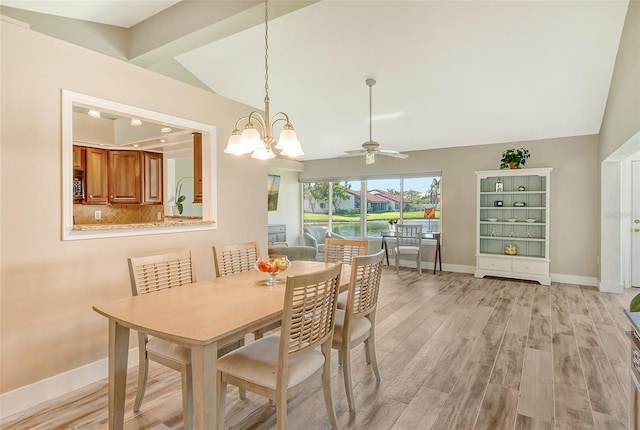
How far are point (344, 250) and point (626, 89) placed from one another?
3103 mm

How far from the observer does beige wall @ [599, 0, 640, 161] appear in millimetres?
2844

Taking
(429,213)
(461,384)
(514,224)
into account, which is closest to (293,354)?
(461,384)

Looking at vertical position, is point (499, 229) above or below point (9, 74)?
below

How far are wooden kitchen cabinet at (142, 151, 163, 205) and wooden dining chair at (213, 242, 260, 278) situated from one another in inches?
126

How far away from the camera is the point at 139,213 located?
5.52m

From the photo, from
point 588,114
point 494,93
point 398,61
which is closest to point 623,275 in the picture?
point 588,114

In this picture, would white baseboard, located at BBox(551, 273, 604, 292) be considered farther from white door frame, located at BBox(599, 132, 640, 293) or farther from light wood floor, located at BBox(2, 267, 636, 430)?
light wood floor, located at BBox(2, 267, 636, 430)

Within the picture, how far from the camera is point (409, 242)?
6.88m

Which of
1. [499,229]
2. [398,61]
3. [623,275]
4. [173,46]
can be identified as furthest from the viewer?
[499,229]

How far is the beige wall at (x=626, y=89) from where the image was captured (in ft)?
9.33

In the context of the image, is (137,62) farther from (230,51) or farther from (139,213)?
(139,213)

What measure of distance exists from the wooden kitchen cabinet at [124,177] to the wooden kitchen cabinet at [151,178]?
0.08 metres

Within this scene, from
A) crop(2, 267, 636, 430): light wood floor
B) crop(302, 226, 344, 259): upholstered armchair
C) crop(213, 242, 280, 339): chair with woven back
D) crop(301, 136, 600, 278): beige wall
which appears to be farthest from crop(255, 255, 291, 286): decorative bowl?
crop(301, 136, 600, 278): beige wall

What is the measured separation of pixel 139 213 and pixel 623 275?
7778 millimetres
